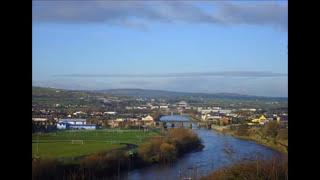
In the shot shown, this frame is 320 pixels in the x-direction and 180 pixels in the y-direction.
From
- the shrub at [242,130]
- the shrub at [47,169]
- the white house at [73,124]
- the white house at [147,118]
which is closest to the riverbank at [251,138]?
the shrub at [242,130]

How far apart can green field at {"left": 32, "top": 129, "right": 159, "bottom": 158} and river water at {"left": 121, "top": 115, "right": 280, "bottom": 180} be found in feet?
0.43

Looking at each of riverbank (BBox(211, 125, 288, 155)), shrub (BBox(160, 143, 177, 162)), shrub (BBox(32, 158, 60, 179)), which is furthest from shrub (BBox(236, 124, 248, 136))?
Result: shrub (BBox(32, 158, 60, 179))

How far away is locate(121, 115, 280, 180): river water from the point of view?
54.6 inches

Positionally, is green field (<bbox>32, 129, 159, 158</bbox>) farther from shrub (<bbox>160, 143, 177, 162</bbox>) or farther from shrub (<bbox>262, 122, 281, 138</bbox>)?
shrub (<bbox>262, 122, 281, 138</bbox>)

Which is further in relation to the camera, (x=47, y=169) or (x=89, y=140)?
(x=89, y=140)

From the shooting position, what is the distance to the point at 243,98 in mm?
1498

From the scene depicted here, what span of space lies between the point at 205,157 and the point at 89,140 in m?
0.51

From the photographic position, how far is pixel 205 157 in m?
1.42

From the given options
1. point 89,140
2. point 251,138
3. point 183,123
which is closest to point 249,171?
point 251,138

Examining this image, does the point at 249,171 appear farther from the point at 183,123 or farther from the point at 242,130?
the point at 183,123
